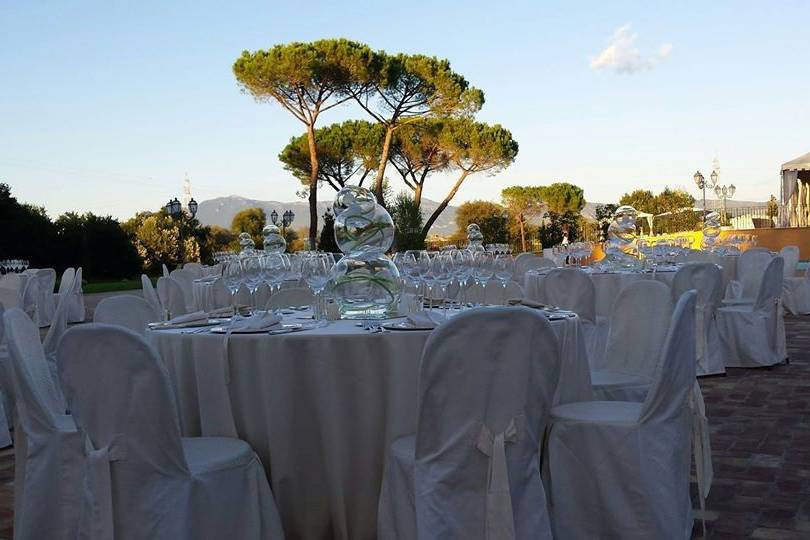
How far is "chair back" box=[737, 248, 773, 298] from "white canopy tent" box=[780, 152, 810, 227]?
52.3ft

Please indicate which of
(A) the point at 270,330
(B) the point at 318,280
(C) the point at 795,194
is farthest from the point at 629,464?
(C) the point at 795,194

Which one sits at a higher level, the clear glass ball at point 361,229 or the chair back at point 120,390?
the clear glass ball at point 361,229

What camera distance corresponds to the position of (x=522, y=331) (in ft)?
6.68

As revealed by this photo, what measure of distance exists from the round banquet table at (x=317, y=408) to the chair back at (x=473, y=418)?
348mm

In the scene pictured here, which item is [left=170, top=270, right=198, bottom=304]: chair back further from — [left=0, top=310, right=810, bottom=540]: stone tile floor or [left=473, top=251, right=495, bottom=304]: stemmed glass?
[left=473, top=251, right=495, bottom=304]: stemmed glass

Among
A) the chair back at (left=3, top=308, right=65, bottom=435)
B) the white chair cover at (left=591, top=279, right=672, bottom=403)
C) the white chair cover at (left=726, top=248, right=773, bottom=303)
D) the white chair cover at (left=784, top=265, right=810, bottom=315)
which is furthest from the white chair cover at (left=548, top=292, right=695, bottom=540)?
the white chair cover at (left=784, top=265, right=810, bottom=315)

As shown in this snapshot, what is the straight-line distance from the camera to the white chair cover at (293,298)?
13.3 feet

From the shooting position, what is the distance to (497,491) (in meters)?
2.03

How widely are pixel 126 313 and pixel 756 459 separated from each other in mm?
2964

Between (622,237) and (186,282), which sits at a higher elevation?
(622,237)

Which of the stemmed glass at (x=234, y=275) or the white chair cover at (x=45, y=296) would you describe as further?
the white chair cover at (x=45, y=296)

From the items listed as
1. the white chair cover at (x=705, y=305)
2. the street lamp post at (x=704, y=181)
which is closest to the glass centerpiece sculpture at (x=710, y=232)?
the white chair cover at (x=705, y=305)

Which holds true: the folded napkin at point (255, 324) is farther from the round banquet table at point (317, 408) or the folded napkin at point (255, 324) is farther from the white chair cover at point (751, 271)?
the white chair cover at point (751, 271)

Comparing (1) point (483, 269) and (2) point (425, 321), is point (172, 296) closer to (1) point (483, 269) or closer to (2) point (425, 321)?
(1) point (483, 269)
